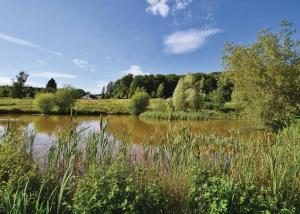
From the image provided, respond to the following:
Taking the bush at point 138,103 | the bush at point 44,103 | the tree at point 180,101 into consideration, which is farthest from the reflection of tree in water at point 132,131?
the tree at point 180,101

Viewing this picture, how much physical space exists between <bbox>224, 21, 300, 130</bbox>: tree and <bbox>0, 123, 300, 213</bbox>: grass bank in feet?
33.4

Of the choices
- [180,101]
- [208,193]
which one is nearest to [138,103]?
[180,101]

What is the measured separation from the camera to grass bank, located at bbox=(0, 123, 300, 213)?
2719mm

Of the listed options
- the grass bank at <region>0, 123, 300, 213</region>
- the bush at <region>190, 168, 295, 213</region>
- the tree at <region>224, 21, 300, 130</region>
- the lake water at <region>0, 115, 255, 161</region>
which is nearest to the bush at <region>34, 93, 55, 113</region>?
the lake water at <region>0, 115, 255, 161</region>

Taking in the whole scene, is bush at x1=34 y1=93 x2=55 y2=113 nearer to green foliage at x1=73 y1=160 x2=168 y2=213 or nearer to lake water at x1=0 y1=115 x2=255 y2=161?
lake water at x1=0 y1=115 x2=255 y2=161

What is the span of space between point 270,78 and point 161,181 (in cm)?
1278

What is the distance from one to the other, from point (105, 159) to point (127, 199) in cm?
144

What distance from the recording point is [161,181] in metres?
3.47

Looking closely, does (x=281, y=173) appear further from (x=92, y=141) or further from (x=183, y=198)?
(x=92, y=141)

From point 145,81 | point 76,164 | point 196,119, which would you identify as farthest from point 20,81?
point 76,164

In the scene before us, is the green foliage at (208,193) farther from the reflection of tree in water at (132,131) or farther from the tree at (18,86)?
the tree at (18,86)

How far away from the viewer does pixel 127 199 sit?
2.72 meters

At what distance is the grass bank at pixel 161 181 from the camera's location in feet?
8.92

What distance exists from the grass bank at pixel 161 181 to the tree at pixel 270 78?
33.4 ft
